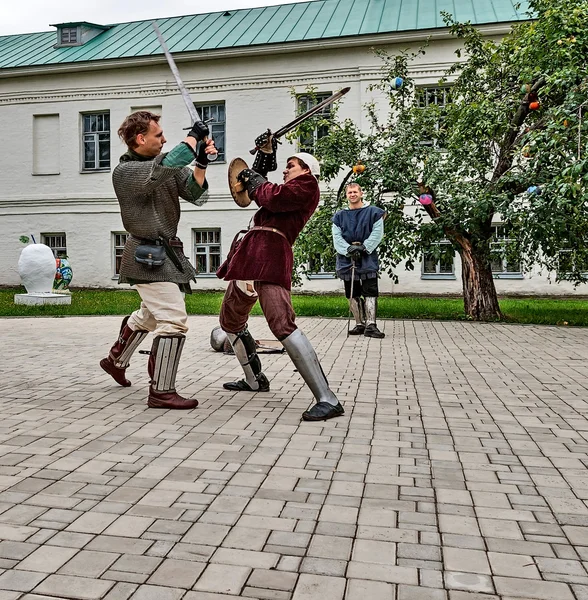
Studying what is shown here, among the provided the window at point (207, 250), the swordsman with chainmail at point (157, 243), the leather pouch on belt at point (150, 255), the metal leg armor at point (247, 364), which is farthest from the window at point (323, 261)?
the window at point (207, 250)

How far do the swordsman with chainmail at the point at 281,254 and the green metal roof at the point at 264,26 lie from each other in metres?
20.3

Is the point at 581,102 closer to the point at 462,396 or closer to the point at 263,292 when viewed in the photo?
the point at 462,396

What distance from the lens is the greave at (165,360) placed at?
5.28 m

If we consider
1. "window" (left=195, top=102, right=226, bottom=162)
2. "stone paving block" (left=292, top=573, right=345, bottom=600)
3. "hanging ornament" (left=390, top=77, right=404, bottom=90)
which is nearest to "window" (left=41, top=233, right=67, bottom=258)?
"window" (left=195, top=102, right=226, bottom=162)

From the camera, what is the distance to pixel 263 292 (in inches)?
208

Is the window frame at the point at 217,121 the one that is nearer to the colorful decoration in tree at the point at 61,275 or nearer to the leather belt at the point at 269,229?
the colorful decoration in tree at the point at 61,275

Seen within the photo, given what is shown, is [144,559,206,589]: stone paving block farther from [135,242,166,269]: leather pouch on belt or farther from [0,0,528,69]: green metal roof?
[0,0,528,69]: green metal roof

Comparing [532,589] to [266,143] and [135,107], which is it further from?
[135,107]

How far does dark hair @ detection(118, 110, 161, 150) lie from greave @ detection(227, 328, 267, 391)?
5.43ft

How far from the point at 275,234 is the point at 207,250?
21.7 meters

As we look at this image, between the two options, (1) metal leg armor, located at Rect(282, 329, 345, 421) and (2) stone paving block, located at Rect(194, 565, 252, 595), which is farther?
(1) metal leg armor, located at Rect(282, 329, 345, 421)

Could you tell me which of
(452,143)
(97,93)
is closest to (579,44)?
(452,143)

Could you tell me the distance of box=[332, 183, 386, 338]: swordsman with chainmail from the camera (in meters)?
10.7

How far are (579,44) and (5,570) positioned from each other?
10.4 m
